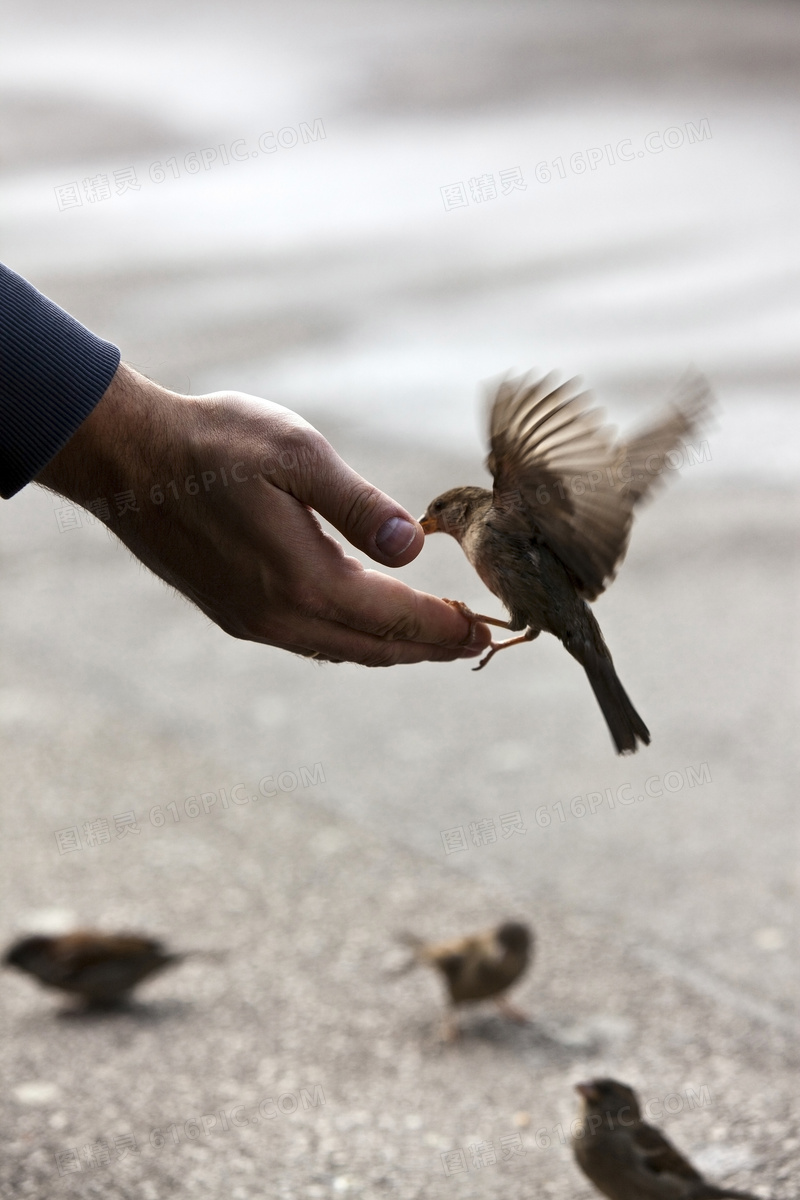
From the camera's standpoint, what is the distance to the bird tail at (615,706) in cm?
234

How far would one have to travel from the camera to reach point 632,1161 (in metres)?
2.65

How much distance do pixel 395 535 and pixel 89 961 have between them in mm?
1946

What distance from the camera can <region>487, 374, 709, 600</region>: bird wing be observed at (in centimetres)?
216

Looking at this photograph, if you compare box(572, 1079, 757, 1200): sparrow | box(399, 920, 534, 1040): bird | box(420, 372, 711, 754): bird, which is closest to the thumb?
box(420, 372, 711, 754): bird

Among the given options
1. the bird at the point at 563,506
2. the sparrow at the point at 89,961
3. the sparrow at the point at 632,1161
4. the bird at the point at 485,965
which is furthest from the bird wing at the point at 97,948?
the bird at the point at 563,506

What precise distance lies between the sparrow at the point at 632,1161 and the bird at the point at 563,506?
2.84ft

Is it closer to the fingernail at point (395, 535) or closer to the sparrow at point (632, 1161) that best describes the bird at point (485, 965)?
the sparrow at point (632, 1161)

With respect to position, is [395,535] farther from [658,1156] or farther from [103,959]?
[103,959]

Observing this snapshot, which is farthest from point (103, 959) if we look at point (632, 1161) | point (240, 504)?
point (240, 504)

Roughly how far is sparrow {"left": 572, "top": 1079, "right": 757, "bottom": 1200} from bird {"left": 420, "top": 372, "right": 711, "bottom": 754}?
0.86 metres

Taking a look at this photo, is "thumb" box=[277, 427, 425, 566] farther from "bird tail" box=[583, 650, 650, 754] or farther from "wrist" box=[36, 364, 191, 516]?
"bird tail" box=[583, 650, 650, 754]

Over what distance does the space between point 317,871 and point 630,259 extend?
6675mm

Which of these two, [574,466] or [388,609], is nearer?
[574,466]

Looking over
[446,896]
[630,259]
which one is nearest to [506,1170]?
[446,896]
